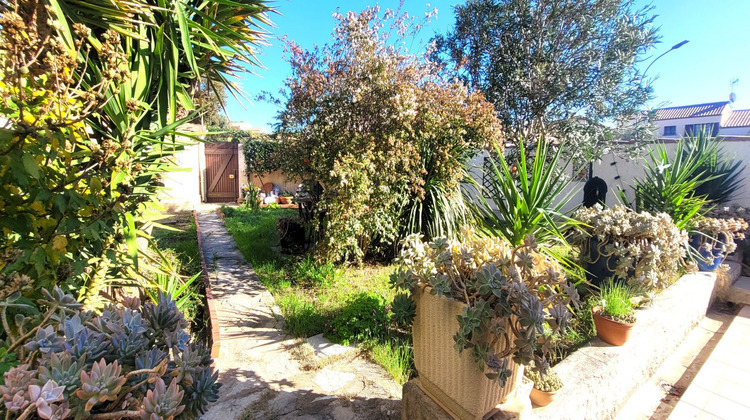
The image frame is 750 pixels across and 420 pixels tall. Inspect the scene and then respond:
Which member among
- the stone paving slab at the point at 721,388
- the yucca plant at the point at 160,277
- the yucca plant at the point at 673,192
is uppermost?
the yucca plant at the point at 673,192

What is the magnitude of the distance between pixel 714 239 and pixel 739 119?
127 ft

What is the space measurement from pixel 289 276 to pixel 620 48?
667 cm

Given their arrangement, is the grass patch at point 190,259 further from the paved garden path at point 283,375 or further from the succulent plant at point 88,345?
the succulent plant at point 88,345

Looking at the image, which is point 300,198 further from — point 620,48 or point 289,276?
point 620,48

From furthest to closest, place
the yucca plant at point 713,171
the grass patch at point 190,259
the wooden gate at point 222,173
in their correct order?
1. the wooden gate at point 222,173
2. the yucca plant at point 713,171
3. the grass patch at point 190,259

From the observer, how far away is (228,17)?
2654 millimetres

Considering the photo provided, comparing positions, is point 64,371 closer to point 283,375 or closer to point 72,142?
point 72,142

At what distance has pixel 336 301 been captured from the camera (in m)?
3.13

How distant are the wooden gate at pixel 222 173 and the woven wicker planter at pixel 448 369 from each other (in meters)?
10.7

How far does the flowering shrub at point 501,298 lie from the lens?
1.19 meters

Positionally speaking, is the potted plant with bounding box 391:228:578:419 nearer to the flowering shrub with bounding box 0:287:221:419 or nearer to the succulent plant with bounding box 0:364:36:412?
the flowering shrub with bounding box 0:287:221:419

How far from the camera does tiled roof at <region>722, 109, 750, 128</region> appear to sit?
87.6ft

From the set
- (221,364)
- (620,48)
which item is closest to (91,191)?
(221,364)

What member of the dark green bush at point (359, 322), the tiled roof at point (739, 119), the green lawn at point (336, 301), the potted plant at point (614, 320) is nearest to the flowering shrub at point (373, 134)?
the green lawn at point (336, 301)
